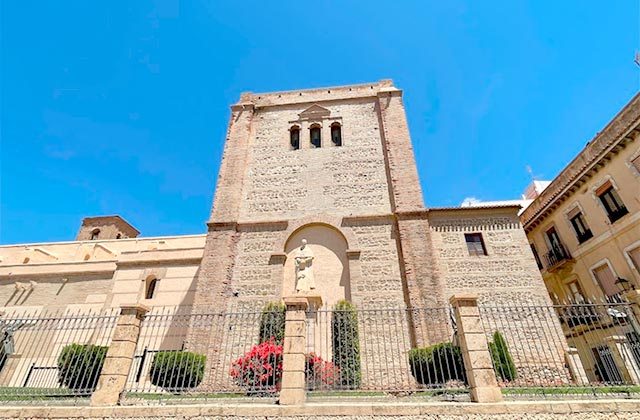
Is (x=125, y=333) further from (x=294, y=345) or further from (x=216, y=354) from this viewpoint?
(x=216, y=354)

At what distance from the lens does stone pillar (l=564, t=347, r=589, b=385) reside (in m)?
8.83

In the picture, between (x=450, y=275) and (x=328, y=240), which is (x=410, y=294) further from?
(x=328, y=240)

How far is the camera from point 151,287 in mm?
16062

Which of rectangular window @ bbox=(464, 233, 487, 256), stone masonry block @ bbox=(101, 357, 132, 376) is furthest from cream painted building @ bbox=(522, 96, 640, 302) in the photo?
stone masonry block @ bbox=(101, 357, 132, 376)

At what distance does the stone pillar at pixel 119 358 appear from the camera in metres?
5.72

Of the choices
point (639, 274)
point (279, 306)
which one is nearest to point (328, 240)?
point (279, 306)

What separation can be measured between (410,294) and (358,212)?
3.70 meters

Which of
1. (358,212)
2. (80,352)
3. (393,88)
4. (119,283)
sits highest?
(393,88)

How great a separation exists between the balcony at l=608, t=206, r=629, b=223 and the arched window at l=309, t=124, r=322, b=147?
12.4 metres

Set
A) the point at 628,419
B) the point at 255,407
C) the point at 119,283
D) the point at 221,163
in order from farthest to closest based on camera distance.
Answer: the point at 119,283 → the point at 221,163 → the point at 255,407 → the point at 628,419

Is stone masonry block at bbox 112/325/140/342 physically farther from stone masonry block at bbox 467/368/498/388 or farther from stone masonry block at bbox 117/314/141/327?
stone masonry block at bbox 467/368/498/388

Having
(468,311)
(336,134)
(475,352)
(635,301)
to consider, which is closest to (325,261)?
(336,134)

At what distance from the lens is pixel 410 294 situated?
11.2 m

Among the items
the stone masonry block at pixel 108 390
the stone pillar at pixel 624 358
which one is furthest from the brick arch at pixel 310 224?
the stone pillar at pixel 624 358
